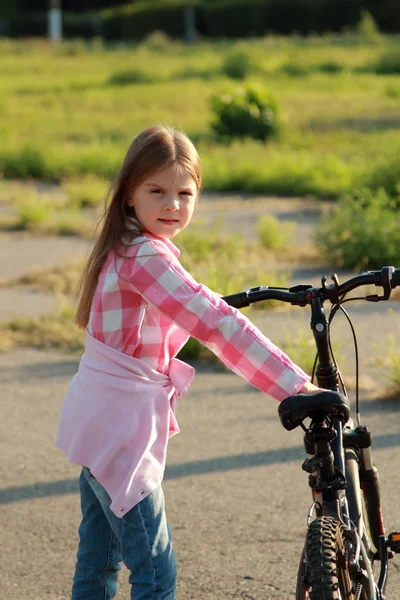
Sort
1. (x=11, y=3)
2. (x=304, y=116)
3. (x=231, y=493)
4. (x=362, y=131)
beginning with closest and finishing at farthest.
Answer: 1. (x=231, y=493)
2. (x=362, y=131)
3. (x=304, y=116)
4. (x=11, y=3)

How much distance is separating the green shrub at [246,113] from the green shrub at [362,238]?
1053 centimetres

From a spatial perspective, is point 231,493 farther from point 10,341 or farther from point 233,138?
point 233,138

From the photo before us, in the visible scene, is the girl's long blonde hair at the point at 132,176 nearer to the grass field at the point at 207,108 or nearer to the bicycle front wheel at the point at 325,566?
the grass field at the point at 207,108

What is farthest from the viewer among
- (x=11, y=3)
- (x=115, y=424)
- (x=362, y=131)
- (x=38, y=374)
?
(x=11, y=3)

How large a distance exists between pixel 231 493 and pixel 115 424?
2.16 meters

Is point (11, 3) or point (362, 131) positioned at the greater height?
point (11, 3)

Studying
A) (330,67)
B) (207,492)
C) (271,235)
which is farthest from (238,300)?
(330,67)

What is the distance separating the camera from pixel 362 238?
9.84 m

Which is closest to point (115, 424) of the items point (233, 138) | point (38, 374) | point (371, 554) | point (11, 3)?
point (371, 554)

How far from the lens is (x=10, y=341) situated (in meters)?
7.80

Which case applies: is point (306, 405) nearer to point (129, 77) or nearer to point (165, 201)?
point (165, 201)

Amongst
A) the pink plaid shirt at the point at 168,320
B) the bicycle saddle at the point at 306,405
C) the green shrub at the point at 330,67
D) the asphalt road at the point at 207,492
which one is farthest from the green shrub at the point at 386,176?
the green shrub at the point at 330,67

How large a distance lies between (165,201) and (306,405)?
695 millimetres

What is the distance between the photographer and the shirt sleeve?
2639 mm
